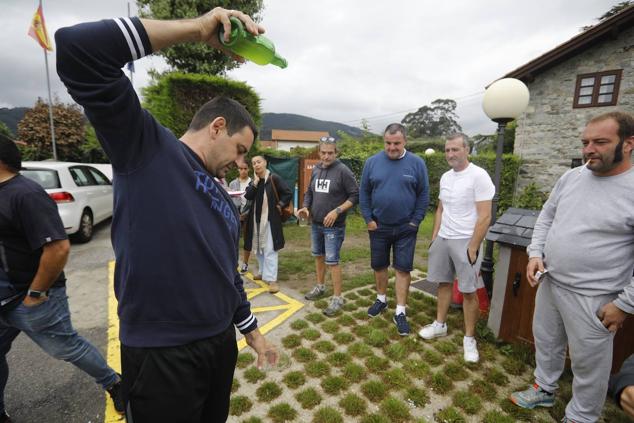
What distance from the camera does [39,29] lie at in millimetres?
13422

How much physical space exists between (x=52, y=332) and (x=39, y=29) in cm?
1777

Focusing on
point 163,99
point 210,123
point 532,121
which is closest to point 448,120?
point 532,121

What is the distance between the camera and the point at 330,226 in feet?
13.1

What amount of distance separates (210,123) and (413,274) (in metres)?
4.94

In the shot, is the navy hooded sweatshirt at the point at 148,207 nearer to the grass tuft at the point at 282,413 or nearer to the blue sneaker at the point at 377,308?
the grass tuft at the point at 282,413

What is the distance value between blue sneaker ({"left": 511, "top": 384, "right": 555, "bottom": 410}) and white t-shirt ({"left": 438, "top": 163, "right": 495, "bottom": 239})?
1.38 metres

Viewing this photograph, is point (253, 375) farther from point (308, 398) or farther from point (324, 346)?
point (324, 346)

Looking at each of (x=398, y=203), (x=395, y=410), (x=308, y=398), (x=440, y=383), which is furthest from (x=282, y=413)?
(x=398, y=203)

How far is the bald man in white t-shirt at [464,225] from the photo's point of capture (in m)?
2.97

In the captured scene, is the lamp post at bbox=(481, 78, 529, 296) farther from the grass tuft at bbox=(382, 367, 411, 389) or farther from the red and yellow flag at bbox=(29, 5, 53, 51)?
the red and yellow flag at bbox=(29, 5, 53, 51)

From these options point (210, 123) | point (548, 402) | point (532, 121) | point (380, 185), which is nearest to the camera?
point (210, 123)

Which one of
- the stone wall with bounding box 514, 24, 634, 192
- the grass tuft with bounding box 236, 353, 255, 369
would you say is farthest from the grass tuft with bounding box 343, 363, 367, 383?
the stone wall with bounding box 514, 24, 634, 192

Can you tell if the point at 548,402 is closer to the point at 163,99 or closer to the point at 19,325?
the point at 19,325

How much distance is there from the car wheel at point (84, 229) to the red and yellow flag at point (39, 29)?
11.8 meters
